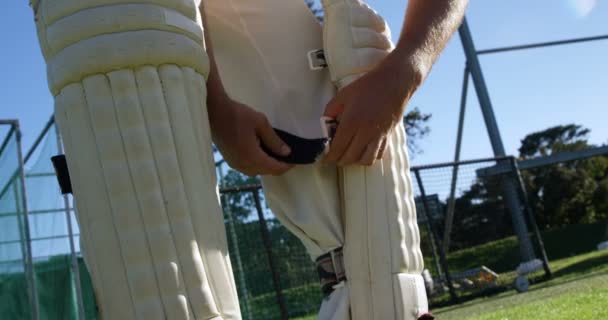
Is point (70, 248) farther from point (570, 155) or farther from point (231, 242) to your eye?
point (570, 155)

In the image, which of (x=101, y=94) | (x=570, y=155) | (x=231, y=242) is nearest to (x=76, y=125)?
(x=101, y=94)

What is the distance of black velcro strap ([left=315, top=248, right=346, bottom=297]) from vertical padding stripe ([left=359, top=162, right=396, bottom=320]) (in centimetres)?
4

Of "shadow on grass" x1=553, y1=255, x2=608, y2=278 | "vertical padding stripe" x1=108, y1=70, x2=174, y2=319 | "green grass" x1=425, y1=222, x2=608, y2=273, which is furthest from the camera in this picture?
"green grass" x1=425, y1=222, x2=608, y2=273

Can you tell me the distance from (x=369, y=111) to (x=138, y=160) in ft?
0.85

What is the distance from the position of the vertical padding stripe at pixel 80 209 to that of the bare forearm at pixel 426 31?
38cm

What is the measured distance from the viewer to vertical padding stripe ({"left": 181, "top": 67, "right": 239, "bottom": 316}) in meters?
0.56

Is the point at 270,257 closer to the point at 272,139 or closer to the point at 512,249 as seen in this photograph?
the point at 512,249

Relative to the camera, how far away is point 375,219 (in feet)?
2.26

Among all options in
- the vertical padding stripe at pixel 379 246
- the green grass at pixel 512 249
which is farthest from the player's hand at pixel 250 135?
the green grass at pixel 512 249

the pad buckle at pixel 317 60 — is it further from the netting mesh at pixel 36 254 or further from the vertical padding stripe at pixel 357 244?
the netting mesh at pixel 36 254

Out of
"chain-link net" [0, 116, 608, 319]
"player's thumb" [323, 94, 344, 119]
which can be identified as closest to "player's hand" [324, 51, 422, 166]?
"player's thumb" [323, 94, 344, 119]

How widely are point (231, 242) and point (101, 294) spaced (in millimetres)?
5696

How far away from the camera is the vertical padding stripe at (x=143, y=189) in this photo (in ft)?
1.73

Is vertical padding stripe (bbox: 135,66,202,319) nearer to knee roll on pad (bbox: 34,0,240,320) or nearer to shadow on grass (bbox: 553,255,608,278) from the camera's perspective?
knee roll on pad (bbox: 34,0,240,320)
